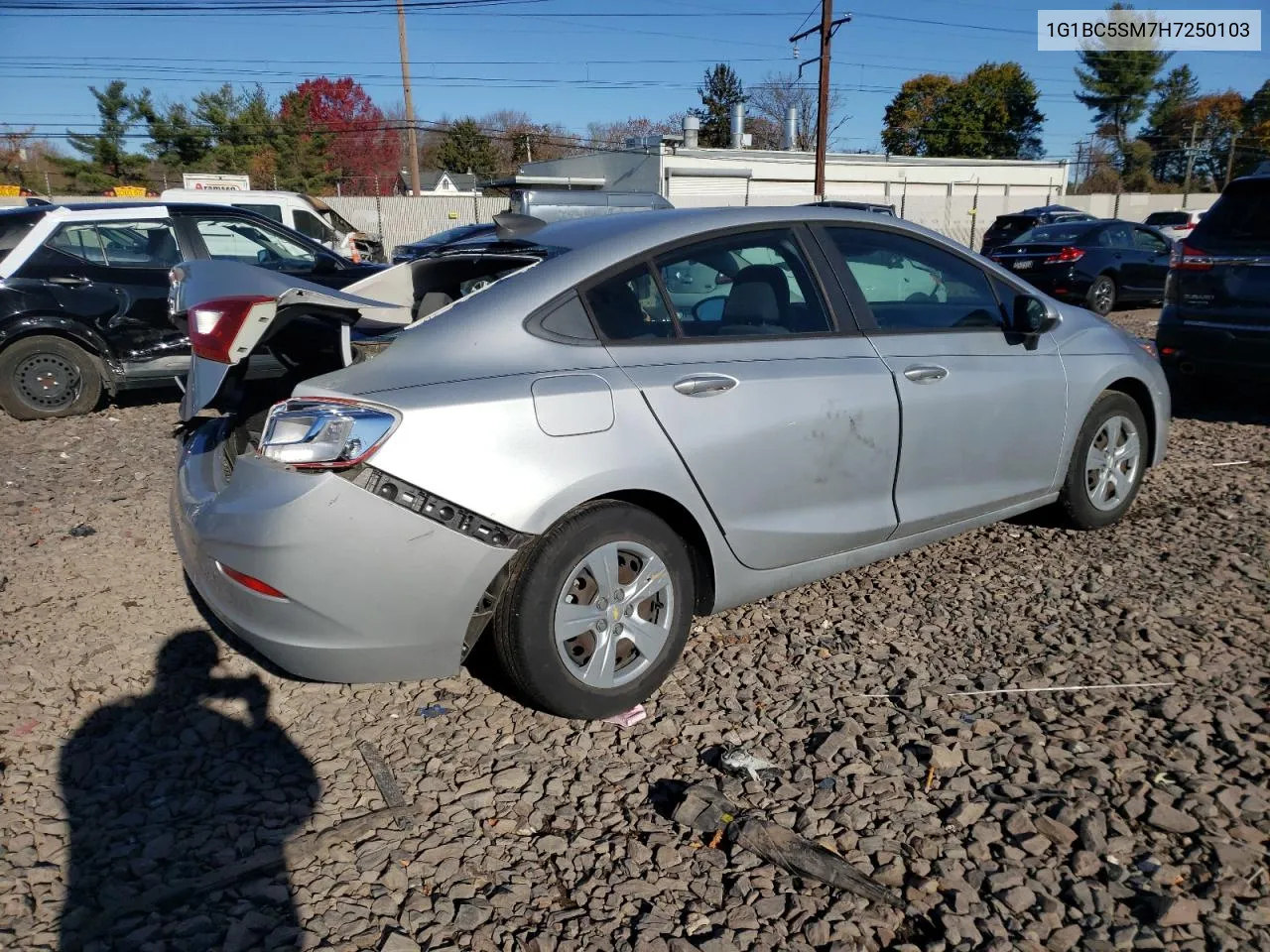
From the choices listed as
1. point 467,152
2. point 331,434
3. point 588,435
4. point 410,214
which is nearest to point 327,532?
point 331,434

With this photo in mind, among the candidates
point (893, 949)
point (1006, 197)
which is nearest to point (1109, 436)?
point (893, 949)

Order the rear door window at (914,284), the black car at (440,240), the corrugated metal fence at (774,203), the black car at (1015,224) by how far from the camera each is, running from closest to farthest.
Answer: the rear door window at (914,284), the black car at (440,240), the black car at (1015,224), the corrugated metal fence at (774,203)

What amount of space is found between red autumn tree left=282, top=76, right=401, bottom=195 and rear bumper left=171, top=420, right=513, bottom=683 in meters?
58.4

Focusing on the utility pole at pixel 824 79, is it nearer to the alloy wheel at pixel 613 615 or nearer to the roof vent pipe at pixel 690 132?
the roof vent pipe at pixel 690 132

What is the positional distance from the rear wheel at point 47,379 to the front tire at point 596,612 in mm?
6537

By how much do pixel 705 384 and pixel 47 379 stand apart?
6826 mm

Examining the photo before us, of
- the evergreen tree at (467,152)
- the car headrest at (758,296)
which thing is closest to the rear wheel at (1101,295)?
the car headrest at (758,296)

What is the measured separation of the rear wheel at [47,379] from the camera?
7.71 meters

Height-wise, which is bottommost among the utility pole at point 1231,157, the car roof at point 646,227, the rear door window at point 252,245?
the rear door window at point 252,245

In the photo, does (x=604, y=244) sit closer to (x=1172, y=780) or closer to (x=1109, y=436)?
(x=1172, y=780)

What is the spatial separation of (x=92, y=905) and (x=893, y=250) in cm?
359

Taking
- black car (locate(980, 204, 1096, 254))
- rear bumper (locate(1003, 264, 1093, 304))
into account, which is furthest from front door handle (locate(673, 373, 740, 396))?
black car (locate(980, 204, 1096, 254))

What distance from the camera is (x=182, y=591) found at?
4.26 metres

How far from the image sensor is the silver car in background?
2740mm
